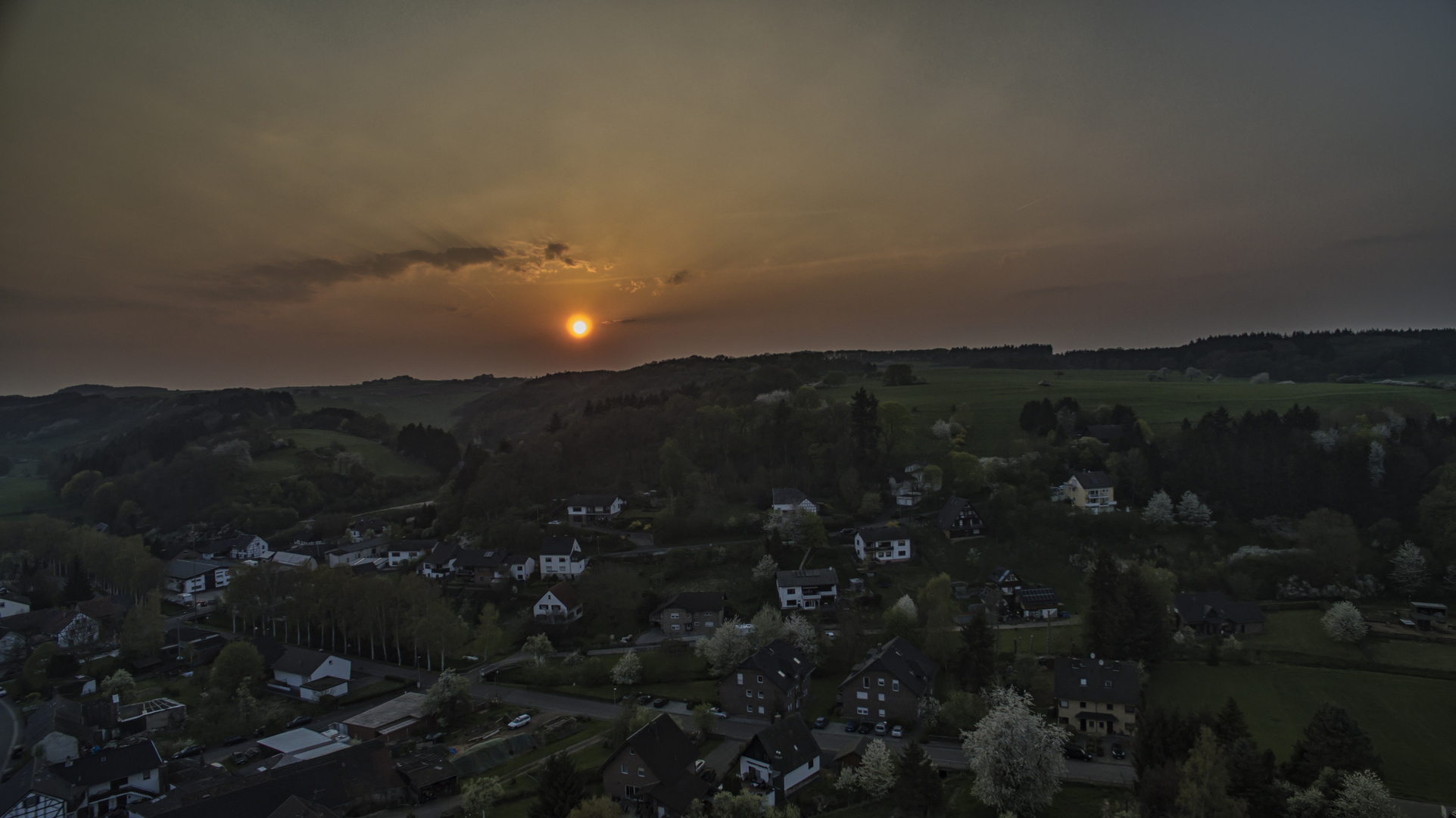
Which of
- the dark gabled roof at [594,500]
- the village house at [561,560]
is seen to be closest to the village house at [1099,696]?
the village house at [561,560]

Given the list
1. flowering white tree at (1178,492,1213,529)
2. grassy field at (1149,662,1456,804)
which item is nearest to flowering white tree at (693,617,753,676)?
grassy field at (1149,662,1456,804)

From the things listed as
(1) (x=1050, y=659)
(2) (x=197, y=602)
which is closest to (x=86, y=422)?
(2) (x=197, y=602)

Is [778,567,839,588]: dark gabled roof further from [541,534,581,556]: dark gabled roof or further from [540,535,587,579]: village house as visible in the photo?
[541,534,581,556]: dark gabled roof

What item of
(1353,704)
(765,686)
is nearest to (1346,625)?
(1353,704)

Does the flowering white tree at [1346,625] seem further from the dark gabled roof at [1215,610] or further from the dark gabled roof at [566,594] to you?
the dark gabled roof at [566,594]

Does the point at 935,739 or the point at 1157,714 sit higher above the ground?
the point at 1157,714

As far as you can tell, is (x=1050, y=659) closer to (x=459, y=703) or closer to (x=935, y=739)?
(x=935, y=739)
